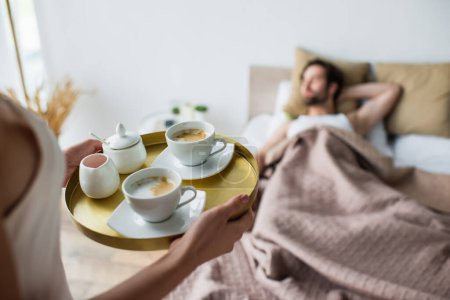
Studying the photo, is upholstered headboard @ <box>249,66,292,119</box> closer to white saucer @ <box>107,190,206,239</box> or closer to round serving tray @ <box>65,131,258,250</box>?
round serving tray @ <box>65,131,258,250</box>

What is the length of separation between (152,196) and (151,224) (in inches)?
2.1

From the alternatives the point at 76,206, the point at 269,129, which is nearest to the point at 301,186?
the point at 269,129

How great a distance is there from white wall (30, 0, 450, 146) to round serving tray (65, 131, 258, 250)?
1.30 meters

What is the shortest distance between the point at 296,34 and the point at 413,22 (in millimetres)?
532

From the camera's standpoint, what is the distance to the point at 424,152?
5.73ft

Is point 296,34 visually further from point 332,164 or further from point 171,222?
point 171,222

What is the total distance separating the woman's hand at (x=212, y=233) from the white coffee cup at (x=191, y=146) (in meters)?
0.15

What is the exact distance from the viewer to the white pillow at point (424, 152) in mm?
1637

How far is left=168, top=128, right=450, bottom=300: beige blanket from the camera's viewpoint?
3.59ft

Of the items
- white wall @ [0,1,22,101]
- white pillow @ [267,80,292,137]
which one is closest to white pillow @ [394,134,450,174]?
white pillow @ [267,80,292,137]

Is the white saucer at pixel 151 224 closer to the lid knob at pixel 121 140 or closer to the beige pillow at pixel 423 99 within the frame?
the lid knob at pixel 121 140

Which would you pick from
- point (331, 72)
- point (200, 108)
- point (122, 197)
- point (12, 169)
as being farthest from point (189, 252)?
point (200, 108)

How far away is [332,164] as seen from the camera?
1.46m

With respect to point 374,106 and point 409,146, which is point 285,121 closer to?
point 374,106
